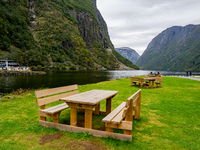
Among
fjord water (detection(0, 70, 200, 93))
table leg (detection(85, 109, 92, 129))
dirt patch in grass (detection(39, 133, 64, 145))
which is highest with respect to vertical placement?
table leg (detection(85, 109, 92, 129))

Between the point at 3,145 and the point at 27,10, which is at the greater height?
the point at 27,10

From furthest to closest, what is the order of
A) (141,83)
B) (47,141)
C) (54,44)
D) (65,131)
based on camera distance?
(54,44), (141,83), (65,131), (47,141)

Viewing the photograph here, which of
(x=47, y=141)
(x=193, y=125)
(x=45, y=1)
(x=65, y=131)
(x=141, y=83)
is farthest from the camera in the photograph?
(x=45, y=1)

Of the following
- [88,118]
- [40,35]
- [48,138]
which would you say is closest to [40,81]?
[48,138]

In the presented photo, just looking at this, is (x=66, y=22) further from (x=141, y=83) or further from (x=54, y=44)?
(x=141, y=83)

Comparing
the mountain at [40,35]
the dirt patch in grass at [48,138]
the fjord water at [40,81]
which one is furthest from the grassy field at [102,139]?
the mountain at [40,35]

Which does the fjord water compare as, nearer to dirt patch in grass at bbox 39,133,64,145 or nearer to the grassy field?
the grassy field

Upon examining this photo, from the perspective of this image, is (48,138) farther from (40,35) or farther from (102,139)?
(40,35)

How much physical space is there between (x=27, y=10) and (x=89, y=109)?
17452cm

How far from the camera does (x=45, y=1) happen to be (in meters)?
165

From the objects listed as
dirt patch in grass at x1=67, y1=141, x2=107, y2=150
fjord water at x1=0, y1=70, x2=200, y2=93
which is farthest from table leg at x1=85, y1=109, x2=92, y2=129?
fjord water at x1=0, y1=70, x2=200, y2=93

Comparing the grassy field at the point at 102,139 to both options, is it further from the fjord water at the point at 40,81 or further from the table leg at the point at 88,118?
the fjord water at the point at 40,81

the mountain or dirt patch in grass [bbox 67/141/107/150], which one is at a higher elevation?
the mountain

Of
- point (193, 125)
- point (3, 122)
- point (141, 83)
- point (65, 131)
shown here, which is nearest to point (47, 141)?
point (65, 131)
